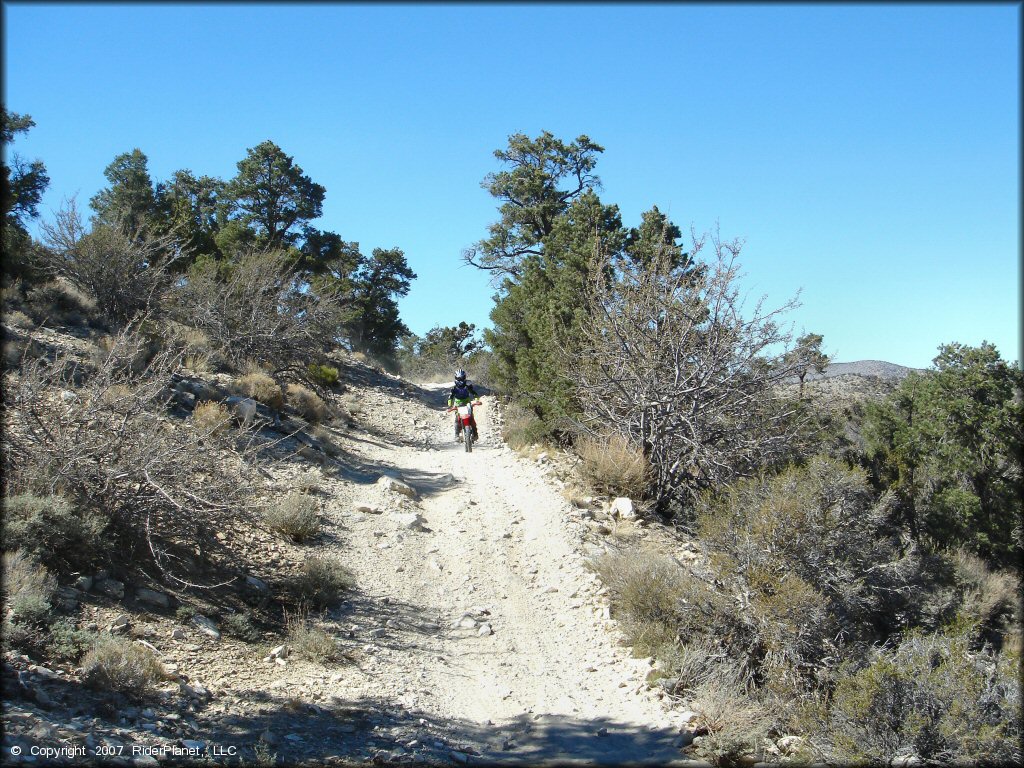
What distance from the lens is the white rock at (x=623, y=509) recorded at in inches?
440

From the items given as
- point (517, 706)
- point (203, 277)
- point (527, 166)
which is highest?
point (527, 166)

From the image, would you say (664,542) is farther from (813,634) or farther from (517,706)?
(517,706)

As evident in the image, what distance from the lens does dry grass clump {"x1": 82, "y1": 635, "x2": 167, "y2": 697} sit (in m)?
5.00

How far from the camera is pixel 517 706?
638 centimetres

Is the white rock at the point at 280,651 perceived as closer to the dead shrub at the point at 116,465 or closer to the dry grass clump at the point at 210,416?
the dead shrub at the point at 116,465

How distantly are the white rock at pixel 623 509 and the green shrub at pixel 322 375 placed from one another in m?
12.1

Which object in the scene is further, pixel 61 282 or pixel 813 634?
pixel 61 282

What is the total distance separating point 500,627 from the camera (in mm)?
7969

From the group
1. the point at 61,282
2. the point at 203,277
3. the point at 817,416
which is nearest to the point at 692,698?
the point at 817,416

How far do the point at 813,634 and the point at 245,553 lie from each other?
6.44 metres

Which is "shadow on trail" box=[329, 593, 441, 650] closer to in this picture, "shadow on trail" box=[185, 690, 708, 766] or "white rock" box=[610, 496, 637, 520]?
"shadow on trail" box=[185, 690, 708, 766]

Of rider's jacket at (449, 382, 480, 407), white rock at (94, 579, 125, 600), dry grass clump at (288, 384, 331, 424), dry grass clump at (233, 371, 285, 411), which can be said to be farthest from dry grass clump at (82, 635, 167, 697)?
rider's jacket at (449, 382, 480, 407)

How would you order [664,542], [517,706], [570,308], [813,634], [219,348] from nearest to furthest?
Answer: [517,706] → [813,634] → [664,542] → [570,308] → [219,348]

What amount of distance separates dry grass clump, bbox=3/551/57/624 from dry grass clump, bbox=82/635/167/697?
51cm
